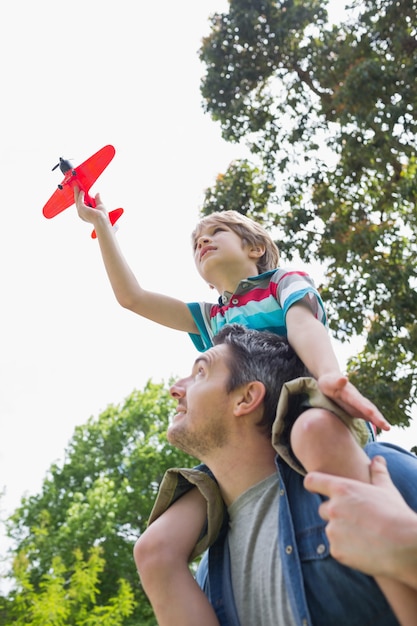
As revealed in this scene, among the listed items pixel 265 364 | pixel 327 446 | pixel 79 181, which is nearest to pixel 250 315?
pixel 265 364

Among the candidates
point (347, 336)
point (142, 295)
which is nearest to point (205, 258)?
point (142, 295)

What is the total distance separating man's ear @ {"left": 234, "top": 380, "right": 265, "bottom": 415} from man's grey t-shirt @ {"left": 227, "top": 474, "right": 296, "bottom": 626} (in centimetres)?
19

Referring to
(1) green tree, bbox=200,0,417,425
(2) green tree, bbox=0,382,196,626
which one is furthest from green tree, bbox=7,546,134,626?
(1) green tree, bbox=200,0,417,425

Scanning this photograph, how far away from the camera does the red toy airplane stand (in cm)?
255

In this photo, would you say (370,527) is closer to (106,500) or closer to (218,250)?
(218,250)

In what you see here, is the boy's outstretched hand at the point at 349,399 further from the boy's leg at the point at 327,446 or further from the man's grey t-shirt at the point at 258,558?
the man's grey t-shirt at the point at 258,558

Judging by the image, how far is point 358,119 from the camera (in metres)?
8.24

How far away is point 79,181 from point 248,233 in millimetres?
735

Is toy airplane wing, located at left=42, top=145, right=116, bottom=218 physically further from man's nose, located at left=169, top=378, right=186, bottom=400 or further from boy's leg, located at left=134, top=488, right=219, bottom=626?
boy's leg, located at left=134, top=488, right=219, bottom=626

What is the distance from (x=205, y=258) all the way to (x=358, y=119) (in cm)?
657

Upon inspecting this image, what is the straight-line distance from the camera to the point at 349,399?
143 centimetres

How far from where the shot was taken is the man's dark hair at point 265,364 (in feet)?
5.96

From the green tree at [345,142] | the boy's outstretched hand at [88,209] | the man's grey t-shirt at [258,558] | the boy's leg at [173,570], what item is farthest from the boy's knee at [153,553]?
the green tree at [345,142]

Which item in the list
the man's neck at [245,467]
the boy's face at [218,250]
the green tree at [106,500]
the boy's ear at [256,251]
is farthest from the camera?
the green tree at [106,500]
